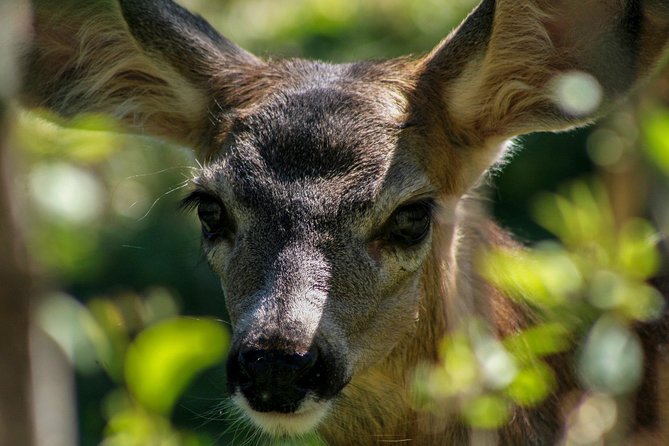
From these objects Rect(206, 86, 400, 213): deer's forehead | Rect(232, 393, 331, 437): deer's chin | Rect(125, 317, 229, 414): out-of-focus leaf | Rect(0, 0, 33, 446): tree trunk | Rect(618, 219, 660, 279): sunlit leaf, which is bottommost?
Rect(232, 393, 331, 437): deer's chin

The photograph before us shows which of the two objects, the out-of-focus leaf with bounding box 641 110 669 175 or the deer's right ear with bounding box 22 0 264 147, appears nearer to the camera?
the out-of-focus leaf with bounding box 641 110 669 175

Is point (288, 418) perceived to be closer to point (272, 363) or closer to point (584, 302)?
point (272, 363)

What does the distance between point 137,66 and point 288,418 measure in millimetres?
2766

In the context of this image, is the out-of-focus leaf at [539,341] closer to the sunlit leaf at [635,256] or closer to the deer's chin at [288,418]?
the sunlit leaf at [635,256]

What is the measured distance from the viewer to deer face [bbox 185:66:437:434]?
15.8 ft

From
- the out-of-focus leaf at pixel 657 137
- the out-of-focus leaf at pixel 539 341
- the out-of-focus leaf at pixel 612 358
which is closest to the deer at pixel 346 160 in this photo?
the out-of-focus leaf at pixel 539 341

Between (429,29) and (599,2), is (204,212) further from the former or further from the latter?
(429,29)

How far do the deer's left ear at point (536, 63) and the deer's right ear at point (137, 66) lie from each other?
3.92ft

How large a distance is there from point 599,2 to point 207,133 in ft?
7.70

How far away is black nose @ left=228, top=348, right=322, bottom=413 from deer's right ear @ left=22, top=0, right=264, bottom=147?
6.48 ft

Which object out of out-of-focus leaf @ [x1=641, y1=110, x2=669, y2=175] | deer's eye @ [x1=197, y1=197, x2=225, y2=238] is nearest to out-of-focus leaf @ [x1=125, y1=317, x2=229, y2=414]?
out-of-focus leaf @ [x1=641, y1=110, x2=669, y2=175]

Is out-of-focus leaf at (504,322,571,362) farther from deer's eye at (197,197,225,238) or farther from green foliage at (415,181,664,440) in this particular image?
deer's eye at (197,197,225,238)

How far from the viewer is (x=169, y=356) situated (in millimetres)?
3486

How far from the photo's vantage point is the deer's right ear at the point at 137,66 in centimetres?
643
